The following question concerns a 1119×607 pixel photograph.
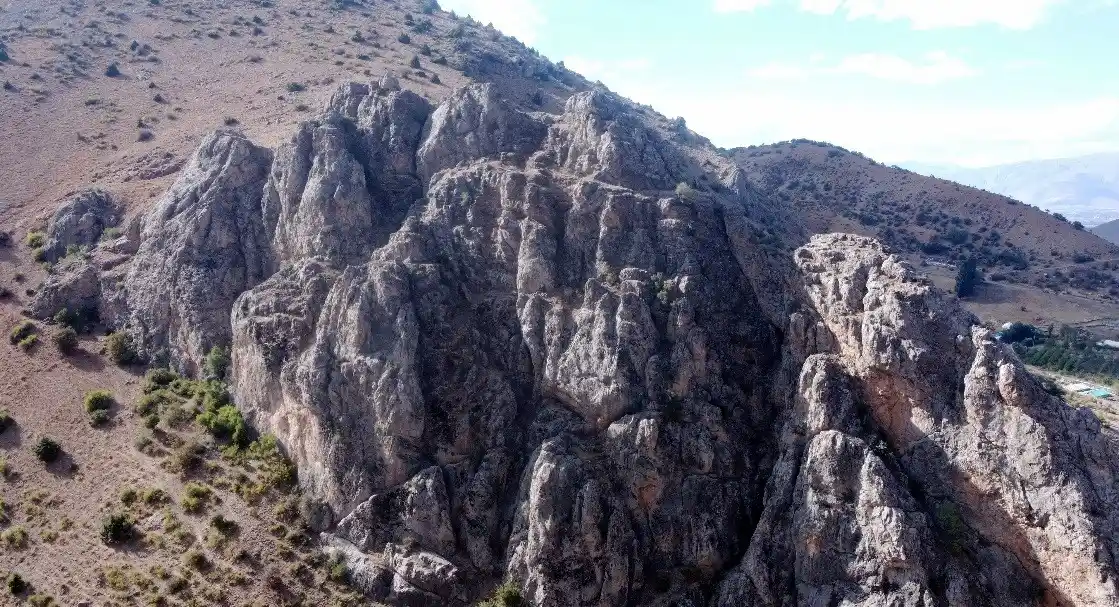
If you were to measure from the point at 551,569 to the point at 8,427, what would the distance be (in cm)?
3259

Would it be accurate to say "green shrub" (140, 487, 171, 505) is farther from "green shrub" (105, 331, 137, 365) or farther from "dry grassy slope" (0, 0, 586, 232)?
"dry grassy slope" (0, 0, 586, 232)

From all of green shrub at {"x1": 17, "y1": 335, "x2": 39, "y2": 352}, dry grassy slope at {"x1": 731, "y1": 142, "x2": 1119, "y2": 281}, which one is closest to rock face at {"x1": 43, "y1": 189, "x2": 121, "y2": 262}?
green shrub at {"x1": 17, "y1": 335, "x2": 39, "y2": 352}

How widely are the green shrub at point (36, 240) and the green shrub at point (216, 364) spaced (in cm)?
2268

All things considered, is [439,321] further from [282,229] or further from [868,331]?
[868,331]

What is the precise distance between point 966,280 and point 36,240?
332ft

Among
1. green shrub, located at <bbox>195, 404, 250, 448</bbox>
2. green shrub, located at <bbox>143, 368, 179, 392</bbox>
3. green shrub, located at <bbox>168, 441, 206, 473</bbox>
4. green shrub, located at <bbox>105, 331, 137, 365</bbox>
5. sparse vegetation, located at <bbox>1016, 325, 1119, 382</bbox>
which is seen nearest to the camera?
green shrub, located at <bbox>168, 441, 206, 473</bbox>

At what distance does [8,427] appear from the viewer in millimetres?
37688

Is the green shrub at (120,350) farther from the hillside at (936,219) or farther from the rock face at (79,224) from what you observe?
the hillside at (936,219)

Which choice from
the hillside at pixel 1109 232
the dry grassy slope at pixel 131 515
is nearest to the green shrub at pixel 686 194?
the dry grassy slope at pixel 131 515

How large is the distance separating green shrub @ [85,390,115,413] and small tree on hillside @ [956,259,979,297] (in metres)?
93.5

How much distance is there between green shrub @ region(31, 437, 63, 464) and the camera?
117 feet

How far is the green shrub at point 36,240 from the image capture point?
50.5 meters

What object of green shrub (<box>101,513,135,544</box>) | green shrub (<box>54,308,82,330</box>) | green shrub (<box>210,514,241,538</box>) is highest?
green shrub (<box>54,308,82,330</box>)

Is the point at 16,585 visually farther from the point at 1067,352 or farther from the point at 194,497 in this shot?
the point at 1067,352
